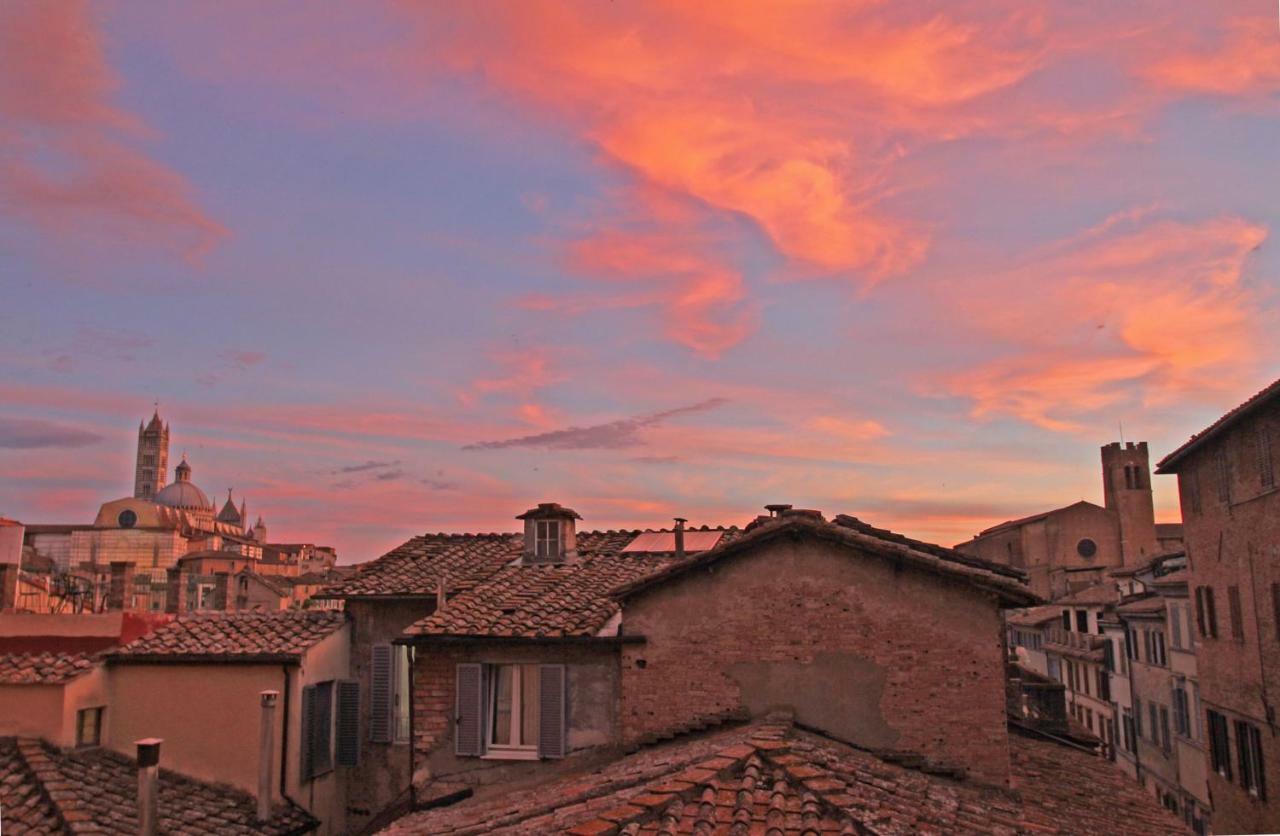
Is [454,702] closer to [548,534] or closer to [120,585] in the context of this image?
[548,534]

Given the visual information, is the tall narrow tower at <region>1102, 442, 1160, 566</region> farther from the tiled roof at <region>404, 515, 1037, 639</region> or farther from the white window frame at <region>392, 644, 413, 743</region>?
the white window frame at <region>392, 644, 413, 743</region>

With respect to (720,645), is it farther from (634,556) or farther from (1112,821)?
(634,556)

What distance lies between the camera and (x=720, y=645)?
9125mm

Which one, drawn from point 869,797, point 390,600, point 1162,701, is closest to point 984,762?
point 869,797

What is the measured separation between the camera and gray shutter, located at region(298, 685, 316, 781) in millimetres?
12648

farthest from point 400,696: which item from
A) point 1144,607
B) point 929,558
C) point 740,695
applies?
point 1144,607

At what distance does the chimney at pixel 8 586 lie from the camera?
14195 mm

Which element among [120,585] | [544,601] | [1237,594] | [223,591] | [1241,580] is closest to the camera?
[544,601]

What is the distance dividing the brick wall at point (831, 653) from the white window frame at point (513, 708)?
60.0 inches

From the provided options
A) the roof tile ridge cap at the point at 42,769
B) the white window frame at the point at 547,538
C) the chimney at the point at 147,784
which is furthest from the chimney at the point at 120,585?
the white window frame at the point at 547,538

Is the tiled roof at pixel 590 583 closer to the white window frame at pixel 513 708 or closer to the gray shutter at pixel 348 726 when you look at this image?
the white window frame at pixel 513 708

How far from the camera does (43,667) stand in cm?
1188

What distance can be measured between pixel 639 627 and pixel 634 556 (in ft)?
16.0

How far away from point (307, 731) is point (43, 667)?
328 centimetres
